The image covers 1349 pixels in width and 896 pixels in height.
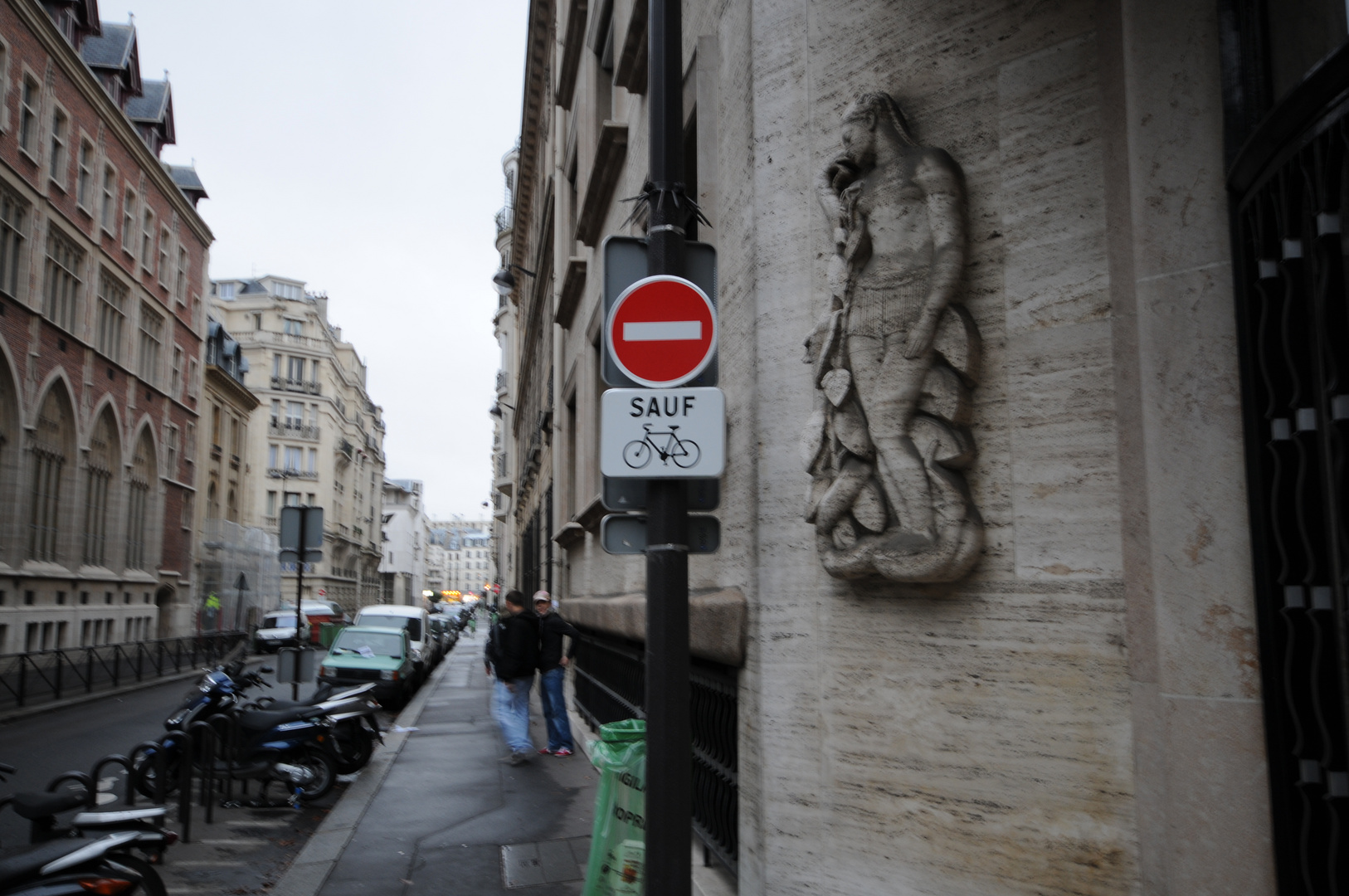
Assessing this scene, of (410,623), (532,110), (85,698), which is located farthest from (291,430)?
(85,698)

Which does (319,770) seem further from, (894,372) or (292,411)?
(292,411)

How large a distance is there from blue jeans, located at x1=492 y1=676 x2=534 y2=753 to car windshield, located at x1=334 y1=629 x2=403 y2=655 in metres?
9.67

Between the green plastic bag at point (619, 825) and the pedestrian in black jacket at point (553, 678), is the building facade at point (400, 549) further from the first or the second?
the green plastic bag at point (619, 825)

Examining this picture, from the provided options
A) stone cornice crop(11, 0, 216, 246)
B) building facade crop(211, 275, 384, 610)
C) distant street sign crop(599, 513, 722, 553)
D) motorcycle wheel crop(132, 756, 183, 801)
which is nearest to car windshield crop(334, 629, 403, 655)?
motorcycle wheel crop(132, 756, 183, 801)

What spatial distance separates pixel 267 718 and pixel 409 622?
53.9ft

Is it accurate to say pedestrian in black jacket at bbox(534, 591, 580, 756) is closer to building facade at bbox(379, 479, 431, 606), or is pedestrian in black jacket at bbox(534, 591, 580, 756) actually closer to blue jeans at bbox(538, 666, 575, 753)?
blue jeans at bbox(538, 666, 575, 753)

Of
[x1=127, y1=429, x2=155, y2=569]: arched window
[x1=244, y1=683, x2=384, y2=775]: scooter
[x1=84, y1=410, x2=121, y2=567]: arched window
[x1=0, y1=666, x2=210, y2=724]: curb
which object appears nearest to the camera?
[x1=244, y1=683, x2=384, y2=775]: scooter

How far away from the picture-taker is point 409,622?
26.7 metres

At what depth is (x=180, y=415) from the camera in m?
48.3

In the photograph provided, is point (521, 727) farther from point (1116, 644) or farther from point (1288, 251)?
point (1288, 251)

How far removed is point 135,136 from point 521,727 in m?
36.5

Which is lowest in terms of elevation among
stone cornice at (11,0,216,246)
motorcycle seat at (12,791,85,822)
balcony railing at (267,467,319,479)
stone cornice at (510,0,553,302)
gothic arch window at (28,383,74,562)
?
motorcycle seat at (12,791,85,822)

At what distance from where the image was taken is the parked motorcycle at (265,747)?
10305 mm

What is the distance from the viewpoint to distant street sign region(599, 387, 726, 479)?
14.3 ft
